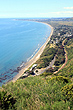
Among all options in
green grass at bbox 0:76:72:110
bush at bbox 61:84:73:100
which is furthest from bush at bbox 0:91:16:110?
bush at bbox 61:84:73:100

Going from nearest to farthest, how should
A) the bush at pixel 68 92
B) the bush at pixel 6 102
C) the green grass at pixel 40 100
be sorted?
the green grass at pixel 40 100, the bush at pixel 6 102, the bush at pixel 68 92

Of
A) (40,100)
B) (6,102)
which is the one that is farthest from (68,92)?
(6,102)

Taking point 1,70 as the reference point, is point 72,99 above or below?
above

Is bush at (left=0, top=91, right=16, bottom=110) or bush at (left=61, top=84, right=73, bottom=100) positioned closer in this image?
bush at (left=0, top=91, right=16, bottom=110)

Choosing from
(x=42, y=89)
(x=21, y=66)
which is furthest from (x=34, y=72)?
(x=42, y=89)

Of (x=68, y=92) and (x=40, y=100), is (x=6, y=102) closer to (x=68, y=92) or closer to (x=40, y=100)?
(x=40, y=100)

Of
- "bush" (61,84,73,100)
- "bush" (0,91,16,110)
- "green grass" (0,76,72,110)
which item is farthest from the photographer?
"bush" (61,84,73,100)

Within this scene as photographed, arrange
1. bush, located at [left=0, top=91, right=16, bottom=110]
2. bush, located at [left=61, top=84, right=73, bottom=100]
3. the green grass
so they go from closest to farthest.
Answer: the green grass, bush, located at [left=0, top=91, right=16, bottom=110], bush, located at [left=61, top=84, right=73, bottom=100]

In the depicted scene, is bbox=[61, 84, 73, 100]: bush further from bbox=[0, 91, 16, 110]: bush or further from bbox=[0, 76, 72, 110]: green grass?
bbox=[0, 91, 16, 110]: bush

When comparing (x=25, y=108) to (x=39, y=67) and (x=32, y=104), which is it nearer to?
(x=32, y=104)

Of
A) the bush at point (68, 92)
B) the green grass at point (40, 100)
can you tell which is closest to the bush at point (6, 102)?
the green grass at point (40, 100)

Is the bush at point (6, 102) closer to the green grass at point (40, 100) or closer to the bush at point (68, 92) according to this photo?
the green grass at point (40, 100)
